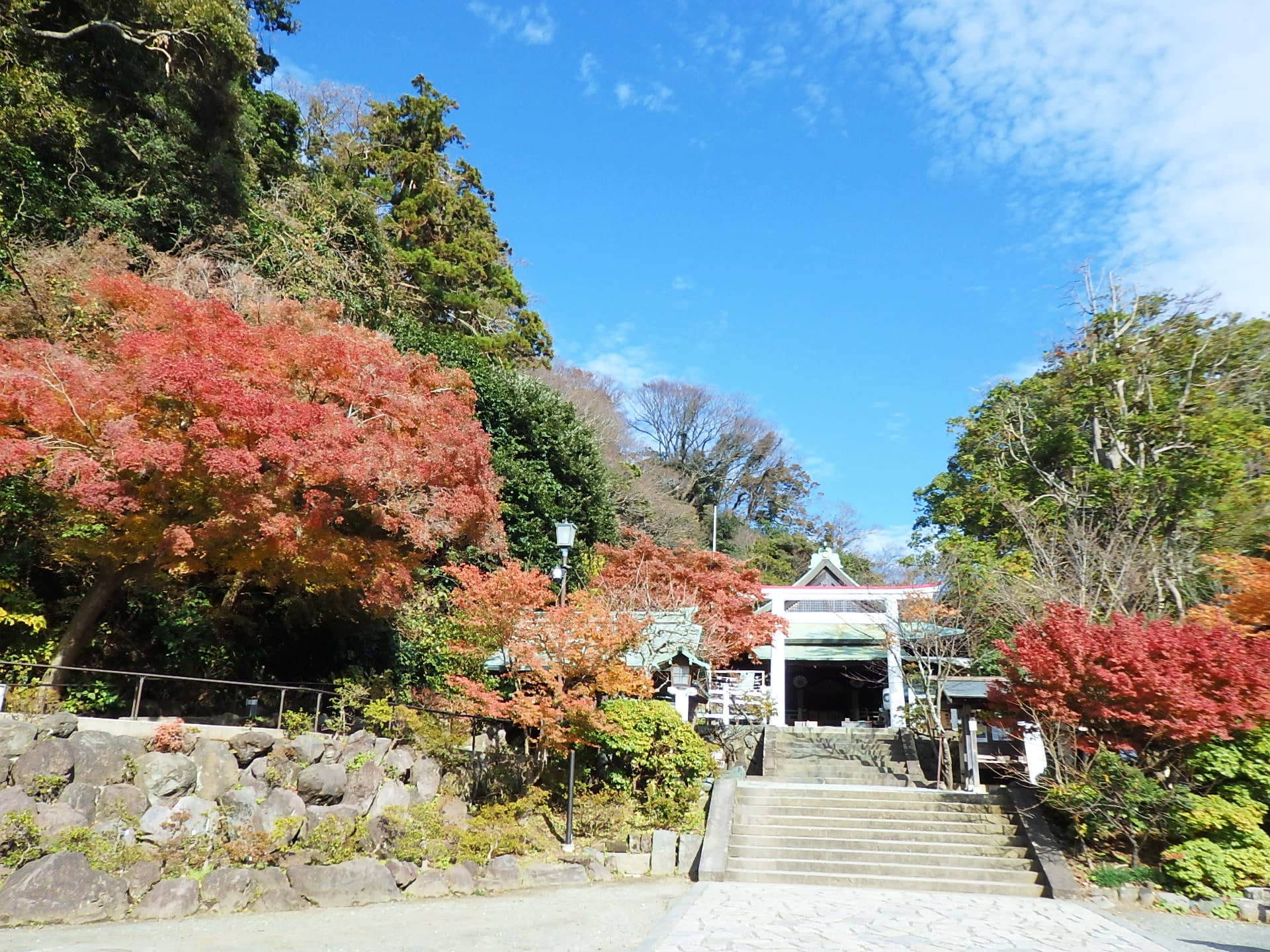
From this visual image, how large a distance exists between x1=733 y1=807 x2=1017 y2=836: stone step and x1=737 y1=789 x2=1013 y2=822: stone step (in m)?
0.16

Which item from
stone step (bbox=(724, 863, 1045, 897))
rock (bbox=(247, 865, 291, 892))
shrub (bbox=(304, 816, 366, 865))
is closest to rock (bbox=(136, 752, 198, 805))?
rock (bbox=(247, 865, 291, 892))

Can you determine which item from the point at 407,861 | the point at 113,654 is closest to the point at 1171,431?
the point at 407,861

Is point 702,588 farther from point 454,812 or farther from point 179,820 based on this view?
point 179,820

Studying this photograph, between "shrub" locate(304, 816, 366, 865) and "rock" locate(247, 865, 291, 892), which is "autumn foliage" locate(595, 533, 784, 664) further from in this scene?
"rock" locate(247, 865, 291, 892)

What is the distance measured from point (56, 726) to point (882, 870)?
10.5 m

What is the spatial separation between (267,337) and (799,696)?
22104 millimetres

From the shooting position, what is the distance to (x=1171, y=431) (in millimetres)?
18141

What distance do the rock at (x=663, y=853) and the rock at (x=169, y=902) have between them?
5.90 m

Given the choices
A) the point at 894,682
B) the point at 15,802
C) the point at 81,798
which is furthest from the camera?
the point at 894,682

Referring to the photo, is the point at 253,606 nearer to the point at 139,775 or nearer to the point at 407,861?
the point at 139,775

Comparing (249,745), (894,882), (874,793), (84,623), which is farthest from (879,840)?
(84,623)

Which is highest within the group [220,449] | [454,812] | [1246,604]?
[220,449]

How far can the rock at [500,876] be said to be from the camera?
31.9ft

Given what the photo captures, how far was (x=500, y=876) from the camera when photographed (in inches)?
387
